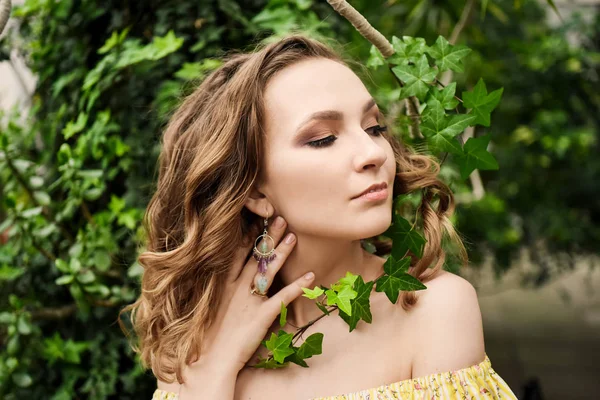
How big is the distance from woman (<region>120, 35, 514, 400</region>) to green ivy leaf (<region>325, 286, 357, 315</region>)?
12 cm

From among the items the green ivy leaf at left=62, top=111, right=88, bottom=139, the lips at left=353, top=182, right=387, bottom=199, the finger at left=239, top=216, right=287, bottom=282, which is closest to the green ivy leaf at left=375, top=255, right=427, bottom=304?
the lips at left=353, top=182, right=387, bottom=199

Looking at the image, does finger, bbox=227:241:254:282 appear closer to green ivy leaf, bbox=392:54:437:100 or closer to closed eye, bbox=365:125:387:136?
closed eye, bbox=365:125:387:136

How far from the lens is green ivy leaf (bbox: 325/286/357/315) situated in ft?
5.08

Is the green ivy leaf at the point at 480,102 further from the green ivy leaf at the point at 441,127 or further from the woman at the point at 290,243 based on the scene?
the woman at the point at 290,243

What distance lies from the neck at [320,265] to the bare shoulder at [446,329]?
0.65ft

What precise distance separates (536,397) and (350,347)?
902 mm

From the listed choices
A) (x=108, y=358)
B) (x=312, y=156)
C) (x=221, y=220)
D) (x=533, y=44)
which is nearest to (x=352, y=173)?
(x=312, y=156)

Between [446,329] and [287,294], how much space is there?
393mm

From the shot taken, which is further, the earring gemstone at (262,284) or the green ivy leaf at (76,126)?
the green ivy leaf at (76,126)

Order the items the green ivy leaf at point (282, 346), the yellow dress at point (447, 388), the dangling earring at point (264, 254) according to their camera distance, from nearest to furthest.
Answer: the yellow dress at point (447, 388), the green ivy leaf at point (282, 346), the dangling earring at point (264, 254)

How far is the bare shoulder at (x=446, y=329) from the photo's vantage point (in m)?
1.54

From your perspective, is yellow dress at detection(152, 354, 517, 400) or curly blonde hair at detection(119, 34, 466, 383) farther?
curly blonde hair at detection(119, 34, 466, 383)

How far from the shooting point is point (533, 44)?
15.1ft

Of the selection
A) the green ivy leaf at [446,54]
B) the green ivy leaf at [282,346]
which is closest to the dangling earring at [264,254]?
the green ivy leaf at [282,346]
